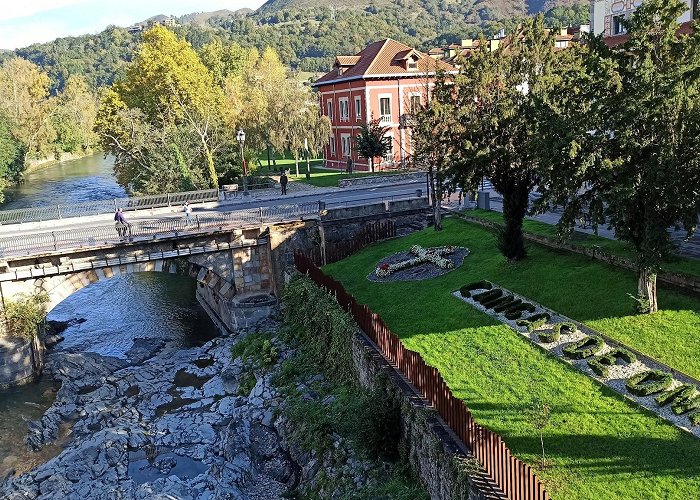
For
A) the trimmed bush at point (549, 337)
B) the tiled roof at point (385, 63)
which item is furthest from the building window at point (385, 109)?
the trimmed bush at point (549, 337)

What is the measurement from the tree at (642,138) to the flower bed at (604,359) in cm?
211

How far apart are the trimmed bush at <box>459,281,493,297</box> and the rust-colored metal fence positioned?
4.09 m

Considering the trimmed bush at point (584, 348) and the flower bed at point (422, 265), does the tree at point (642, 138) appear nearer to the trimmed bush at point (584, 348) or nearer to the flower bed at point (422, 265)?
the trimmed bush at point (584, 348)

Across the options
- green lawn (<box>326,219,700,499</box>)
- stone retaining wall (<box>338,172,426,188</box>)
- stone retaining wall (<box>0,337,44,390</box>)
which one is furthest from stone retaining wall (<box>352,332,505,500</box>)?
stone retaining wall (<box>338,172,426,188</box>)

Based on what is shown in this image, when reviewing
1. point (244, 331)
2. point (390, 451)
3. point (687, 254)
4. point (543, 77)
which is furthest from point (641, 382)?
point (244, 331)

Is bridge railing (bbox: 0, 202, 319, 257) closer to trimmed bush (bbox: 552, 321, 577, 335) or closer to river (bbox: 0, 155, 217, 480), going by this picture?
river (bbox: 0, 155, 217, 480)

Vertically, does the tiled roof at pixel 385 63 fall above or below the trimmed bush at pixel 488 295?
above

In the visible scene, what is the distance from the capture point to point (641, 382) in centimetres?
1484

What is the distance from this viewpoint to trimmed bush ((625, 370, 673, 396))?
14359 millimetres

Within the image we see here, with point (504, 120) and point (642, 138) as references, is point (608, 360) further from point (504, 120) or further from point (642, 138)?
point (504, 120)

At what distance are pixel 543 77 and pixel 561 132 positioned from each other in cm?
568

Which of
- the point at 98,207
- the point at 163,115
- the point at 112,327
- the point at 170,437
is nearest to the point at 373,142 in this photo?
the point at 163,115

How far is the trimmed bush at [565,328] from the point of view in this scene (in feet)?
58.6

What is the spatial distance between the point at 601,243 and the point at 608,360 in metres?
7.89
